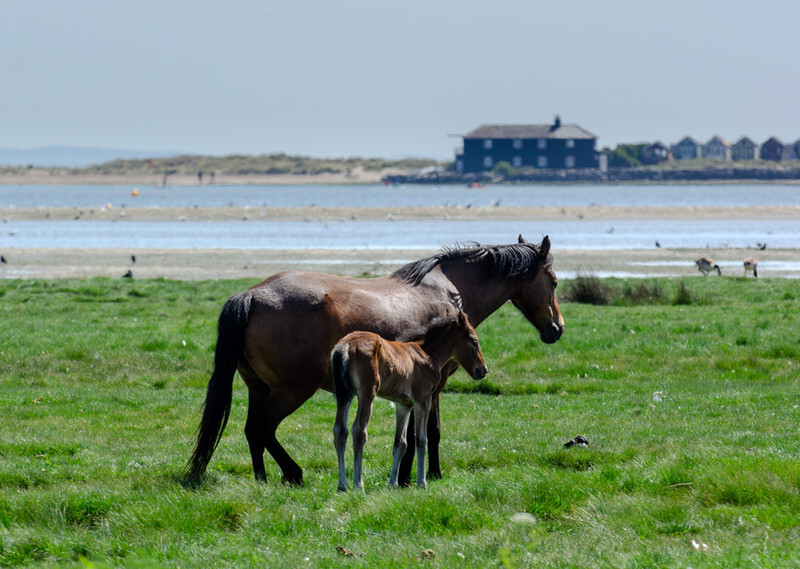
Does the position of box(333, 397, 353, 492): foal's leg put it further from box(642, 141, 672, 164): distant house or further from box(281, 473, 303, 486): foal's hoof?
box(642, 141, 672, 164): distant house

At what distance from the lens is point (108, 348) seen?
16.2 m

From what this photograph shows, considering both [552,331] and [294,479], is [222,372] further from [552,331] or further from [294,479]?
[552,331]

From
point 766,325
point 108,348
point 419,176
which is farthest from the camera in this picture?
point 419,176

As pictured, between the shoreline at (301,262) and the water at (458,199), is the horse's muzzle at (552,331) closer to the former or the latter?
the shoreline at (301,262)

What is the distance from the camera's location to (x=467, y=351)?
8445 mm

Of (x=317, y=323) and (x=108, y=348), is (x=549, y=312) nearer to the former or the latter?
(x=317, y=323)

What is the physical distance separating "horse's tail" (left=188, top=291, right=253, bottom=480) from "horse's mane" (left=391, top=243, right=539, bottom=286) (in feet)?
5.20

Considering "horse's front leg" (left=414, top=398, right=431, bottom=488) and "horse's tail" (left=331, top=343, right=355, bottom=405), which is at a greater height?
"horse's tail" (left=331, top=343, right=355, bottom=405)

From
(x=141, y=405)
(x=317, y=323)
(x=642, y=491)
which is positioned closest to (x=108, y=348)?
(x=141, y=405)

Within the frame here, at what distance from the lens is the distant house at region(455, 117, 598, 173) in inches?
6811

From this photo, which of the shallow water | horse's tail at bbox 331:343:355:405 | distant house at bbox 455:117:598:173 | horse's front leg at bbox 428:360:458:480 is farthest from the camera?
distant house at bbox 455:117:598:173

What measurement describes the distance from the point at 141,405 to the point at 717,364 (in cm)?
881

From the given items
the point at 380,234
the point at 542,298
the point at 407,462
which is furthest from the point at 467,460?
the point at 380,234

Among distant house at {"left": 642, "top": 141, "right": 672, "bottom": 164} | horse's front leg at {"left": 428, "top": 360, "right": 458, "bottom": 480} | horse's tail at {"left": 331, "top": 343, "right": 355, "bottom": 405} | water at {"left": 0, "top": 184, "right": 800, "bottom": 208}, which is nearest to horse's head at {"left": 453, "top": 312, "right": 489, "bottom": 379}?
horse's front leg at {"left": 428, "top": 360, "right": 458, "bottom": 480}
